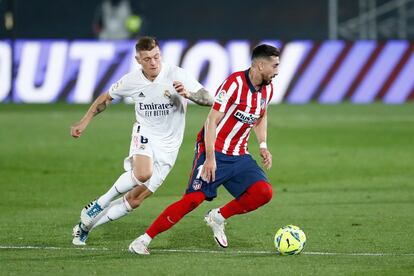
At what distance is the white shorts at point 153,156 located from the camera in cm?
976

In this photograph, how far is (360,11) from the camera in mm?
31531

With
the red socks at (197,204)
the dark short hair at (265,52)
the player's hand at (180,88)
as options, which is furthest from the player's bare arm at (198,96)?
the red socks at (197,204)

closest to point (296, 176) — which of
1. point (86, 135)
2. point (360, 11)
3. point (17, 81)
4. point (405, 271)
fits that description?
point (86, 135)

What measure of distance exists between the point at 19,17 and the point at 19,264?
78.4 ft

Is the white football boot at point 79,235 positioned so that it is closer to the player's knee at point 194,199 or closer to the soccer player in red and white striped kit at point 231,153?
the soccer player in red and white striped kit at point 231,153

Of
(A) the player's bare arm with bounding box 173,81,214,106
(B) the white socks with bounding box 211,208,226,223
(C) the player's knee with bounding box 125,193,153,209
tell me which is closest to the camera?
(A) the player's bare arm with bounding box 173,81,214,106

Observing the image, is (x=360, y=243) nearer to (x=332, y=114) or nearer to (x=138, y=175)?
(x=138, y=175)

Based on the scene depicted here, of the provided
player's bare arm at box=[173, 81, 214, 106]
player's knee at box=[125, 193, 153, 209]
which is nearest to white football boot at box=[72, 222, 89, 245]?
player's knee at box=[125, 193, 153, 209]

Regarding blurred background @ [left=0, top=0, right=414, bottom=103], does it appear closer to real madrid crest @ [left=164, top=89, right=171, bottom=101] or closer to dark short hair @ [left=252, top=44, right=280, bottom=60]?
real madrid crest @ [left=164, top=89, right=171, bottom=101]

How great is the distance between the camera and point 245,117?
9281 millimetres

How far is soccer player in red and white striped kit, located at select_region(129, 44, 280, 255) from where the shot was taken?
907cm

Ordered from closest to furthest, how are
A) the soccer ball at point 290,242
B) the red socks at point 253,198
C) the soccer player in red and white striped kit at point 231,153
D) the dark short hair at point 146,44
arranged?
the soccer ball at point 290,242
the soccer player in red and white striped kit at point 231,153
the red socks at point 253,198
the dark short hair at point 146,44

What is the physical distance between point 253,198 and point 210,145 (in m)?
0.69

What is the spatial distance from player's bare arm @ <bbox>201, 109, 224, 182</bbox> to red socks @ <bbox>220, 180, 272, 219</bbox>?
439 mm
